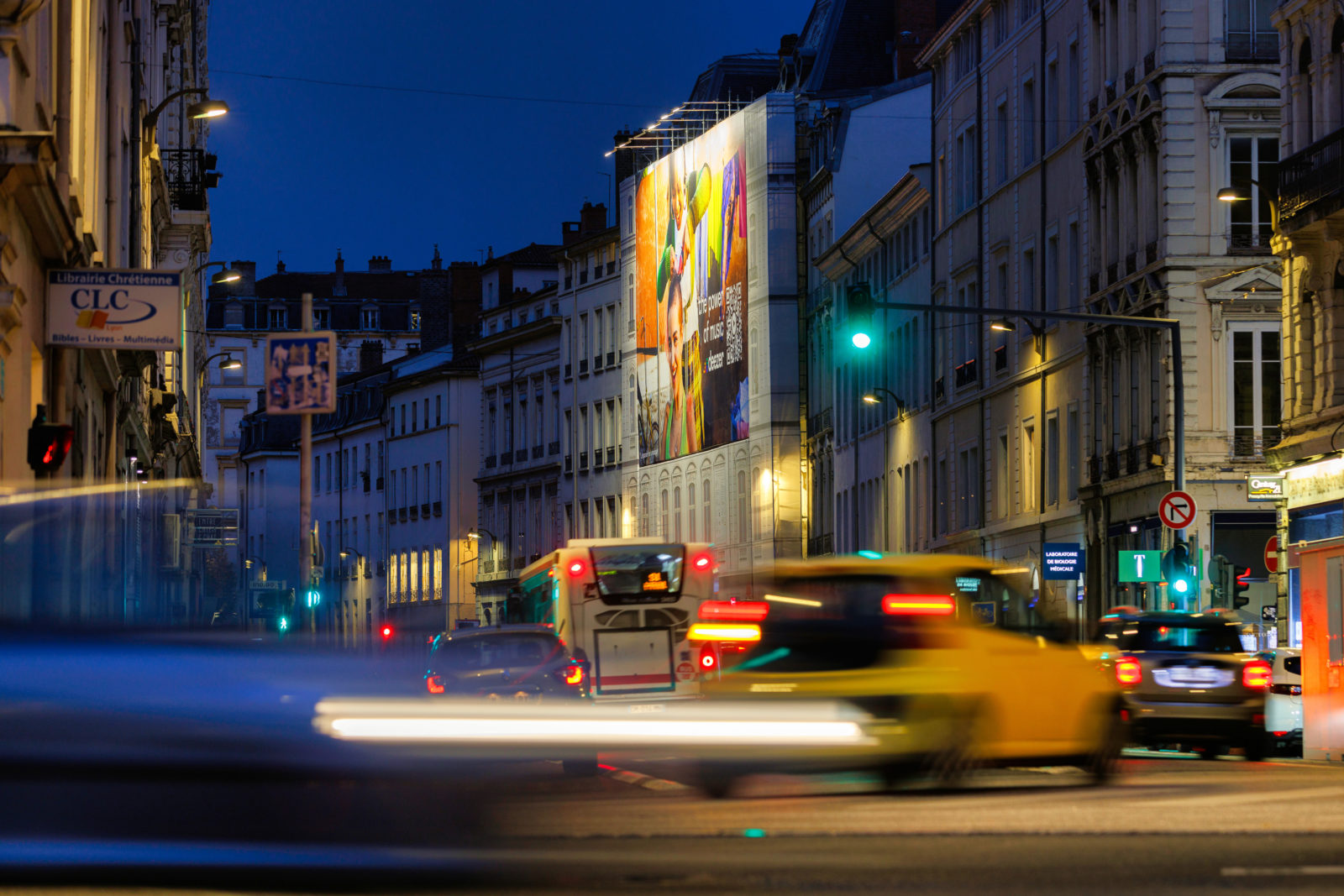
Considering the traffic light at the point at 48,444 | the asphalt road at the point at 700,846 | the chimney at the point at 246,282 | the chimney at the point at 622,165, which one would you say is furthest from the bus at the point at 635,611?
the chimney at the point at 246,282

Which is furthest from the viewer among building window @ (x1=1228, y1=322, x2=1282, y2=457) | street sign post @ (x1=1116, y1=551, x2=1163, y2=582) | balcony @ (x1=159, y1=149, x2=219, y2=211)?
balcony @ (x1=159, y1=149, x2=219, y2=211)

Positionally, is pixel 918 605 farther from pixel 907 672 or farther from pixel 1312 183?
pixel 1312 183

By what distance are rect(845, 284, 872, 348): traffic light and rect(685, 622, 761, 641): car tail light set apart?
899cm

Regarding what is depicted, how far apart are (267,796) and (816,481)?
7634 centimetres

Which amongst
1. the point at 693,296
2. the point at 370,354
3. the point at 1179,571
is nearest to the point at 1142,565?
the point at 1179,571

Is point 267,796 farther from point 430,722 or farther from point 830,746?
point 830,746

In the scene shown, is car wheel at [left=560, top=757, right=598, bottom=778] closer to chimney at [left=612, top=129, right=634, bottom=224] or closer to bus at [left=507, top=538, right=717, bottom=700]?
bus at [left=507, top=538, right=717, bottom=700]

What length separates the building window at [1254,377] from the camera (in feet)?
159

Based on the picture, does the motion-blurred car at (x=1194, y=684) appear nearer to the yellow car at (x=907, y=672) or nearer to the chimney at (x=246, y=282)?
the yellow car at (x=907, y=672)

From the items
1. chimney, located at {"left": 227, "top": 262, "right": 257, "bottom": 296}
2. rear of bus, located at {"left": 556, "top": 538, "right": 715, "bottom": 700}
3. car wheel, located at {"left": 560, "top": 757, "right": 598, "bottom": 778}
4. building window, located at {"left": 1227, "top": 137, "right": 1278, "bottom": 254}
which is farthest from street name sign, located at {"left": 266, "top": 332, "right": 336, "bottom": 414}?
chimney, located at {"left": 227, "top": 262, "right": 257, "bottom": 296}

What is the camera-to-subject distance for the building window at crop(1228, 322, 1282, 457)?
1903 inches

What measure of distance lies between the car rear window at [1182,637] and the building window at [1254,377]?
22.3 m

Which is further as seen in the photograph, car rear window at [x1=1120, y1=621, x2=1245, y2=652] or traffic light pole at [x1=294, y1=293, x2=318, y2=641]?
traffic light pole at [x1=294, y1=293, x2=318, y2=641]

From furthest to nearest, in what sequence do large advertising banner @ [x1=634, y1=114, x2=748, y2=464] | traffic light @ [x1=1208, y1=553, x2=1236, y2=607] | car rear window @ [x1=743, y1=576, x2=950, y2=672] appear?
large advertising banner @ [x1=634, y1=114, x2=748, y2=464], traffic light @ [x1=1208, y1=553, x2=1236, y2=607], car rear window @ [x1=743, y1=576, x2=950, y2=672]
